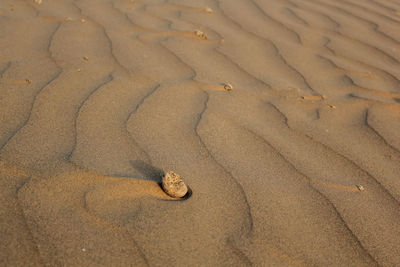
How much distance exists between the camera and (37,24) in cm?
239

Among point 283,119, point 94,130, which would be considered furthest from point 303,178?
point 94,130

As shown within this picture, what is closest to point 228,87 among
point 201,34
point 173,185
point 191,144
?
point 191,144

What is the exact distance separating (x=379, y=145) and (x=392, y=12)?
241 centimetres

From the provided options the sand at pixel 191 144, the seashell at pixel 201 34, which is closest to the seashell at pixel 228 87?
the sand at pixel 191 144

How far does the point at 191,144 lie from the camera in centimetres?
142

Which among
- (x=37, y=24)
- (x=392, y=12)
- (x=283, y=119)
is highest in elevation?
(x=392, y=12)

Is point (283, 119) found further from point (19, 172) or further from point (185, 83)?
point (19, 172)

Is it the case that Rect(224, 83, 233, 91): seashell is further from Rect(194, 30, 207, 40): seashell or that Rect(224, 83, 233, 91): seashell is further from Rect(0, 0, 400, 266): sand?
Rect(194, 30, 207, 40): seashell

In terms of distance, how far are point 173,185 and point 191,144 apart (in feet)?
1.00

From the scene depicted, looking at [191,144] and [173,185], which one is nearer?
[173,185]

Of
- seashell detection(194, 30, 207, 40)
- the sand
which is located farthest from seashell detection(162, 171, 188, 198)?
seashell detection(194, 30, 207, 40)

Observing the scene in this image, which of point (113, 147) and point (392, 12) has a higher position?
point (392, 12)

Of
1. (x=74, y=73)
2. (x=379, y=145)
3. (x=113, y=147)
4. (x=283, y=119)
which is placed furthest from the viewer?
(x=74, y=73)

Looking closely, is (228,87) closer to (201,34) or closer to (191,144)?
(191,144)
